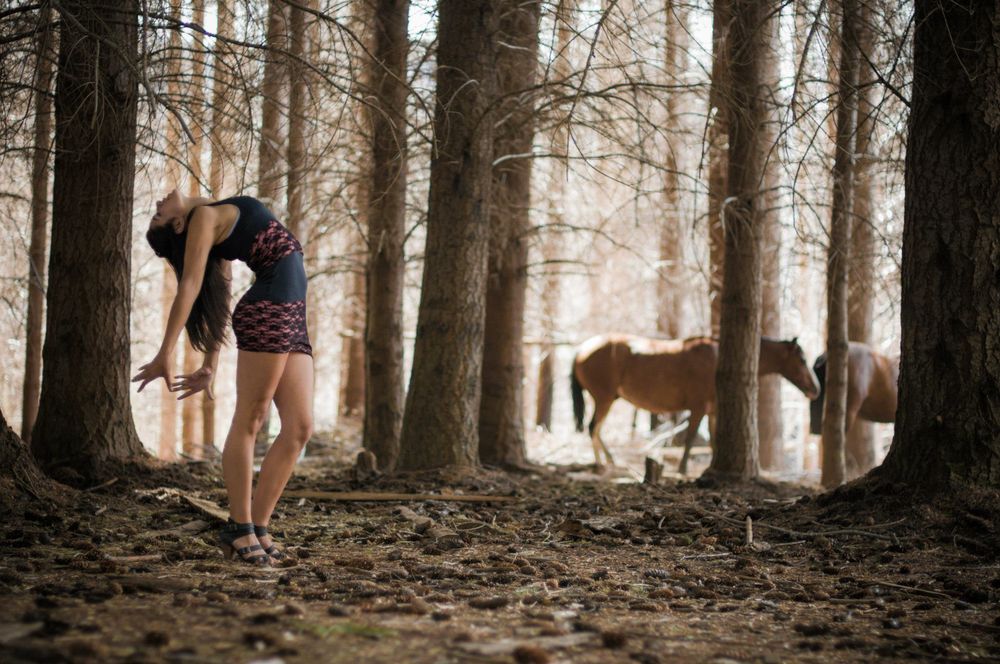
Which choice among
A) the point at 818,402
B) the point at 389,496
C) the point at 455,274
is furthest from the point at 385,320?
the point at 818,402

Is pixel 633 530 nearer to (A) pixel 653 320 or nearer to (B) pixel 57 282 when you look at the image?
(B) pixel 57 282

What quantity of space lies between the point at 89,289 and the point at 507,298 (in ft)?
15.5

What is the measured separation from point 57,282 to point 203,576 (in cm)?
356

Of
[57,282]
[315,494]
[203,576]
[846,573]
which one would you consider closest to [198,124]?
A: [57,282]

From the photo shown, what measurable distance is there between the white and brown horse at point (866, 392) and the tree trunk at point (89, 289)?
910cm

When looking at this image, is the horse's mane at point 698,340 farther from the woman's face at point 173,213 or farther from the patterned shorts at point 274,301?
the woman's face at point 173,213

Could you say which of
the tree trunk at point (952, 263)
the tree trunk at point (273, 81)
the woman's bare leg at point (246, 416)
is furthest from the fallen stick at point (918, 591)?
the tree trunk at point (273, 81)

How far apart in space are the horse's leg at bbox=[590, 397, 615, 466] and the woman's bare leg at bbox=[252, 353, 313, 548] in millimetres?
8919

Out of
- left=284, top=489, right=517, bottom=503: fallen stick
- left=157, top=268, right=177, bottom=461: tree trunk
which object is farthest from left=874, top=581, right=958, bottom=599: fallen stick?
left=157, top=268, right=177, bottom=461: tree trunk

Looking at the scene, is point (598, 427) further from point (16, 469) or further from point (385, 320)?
point (16, 469)

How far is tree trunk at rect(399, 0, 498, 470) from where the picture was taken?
7.82 metres

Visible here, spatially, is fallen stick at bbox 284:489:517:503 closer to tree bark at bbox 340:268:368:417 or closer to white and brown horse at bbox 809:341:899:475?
white and brown horse at bbox 809:341:899:475

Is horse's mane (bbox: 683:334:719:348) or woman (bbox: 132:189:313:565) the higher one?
horse's mane (bbox: 683:334:719:348)

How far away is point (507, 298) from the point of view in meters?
10.5
